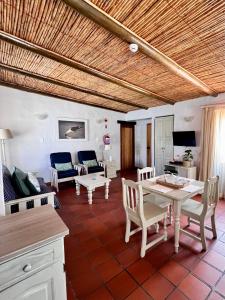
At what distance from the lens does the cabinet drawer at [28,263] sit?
864mm

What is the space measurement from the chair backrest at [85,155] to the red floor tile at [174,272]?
3731mm

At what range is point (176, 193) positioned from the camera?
197cm

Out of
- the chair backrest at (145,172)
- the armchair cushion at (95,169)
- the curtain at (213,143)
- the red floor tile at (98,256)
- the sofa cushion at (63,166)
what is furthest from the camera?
the armchair cushion at (95,169)

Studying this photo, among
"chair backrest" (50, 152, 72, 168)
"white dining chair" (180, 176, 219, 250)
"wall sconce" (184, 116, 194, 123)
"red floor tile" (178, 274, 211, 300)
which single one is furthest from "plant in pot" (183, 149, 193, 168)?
"chair backrest" (50, 152, 72, 168)

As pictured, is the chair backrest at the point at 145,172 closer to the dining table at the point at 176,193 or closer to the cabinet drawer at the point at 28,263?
the dining table at the point at 176,193

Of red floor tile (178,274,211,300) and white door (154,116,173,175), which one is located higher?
white door (154,116,173,175)

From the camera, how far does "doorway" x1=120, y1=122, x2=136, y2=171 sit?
643 cm

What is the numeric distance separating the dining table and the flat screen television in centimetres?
210

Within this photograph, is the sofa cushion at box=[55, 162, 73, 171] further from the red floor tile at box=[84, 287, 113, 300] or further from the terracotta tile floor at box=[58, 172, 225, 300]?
the red floor tile at box=[84, 287, 113, 300]

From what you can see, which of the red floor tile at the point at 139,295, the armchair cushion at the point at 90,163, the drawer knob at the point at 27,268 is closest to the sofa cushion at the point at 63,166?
the armchair cushion at the point at 90,163

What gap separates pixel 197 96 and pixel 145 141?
2842mm

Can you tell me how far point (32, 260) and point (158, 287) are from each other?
4.04 feet

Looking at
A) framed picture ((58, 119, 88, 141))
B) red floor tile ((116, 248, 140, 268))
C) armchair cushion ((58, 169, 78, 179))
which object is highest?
framed picture ((58, 119, 88, 141))

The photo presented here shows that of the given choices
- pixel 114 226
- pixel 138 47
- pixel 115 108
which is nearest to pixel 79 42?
pixel 138 47
